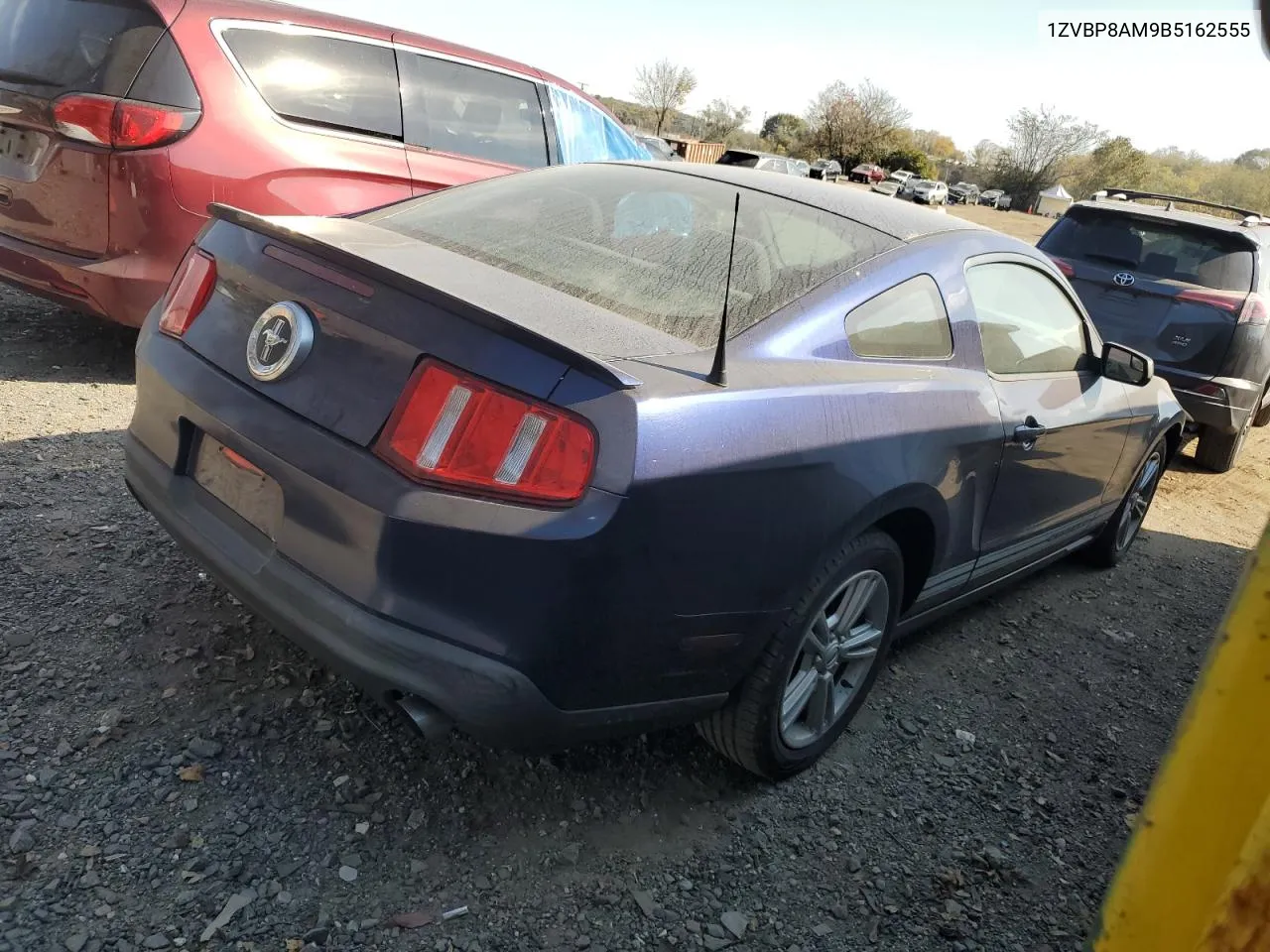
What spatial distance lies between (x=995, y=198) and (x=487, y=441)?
Result: 232 feet

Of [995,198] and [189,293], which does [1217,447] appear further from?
[995,198]

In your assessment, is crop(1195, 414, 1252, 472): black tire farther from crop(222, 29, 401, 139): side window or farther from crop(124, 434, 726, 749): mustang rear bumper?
crop(124, 434, 726, 749): mustang rear bumper

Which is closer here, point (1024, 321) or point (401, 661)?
point (401, 661)

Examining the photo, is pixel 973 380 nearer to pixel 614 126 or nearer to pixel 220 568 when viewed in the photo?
pixel 220 568

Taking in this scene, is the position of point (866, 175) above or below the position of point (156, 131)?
above

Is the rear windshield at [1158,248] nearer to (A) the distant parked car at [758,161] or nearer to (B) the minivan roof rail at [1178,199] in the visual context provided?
(B) the minivan roof rail at [1178,199]

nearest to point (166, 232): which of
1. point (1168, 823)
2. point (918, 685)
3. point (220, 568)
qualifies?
point (220, 568)

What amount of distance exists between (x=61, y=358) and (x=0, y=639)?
2798 mm

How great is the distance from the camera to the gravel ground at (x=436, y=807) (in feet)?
6.61

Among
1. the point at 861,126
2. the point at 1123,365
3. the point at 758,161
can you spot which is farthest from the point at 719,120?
the point at 1123,365

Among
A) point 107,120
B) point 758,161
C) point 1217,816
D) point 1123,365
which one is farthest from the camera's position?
point 758,161

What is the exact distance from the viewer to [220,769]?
2.31 metres

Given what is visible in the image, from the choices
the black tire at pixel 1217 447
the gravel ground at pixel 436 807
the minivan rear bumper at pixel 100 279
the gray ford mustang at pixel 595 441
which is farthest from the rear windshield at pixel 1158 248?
the minivan rear bumper at pixel 100 279

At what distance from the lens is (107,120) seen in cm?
422
